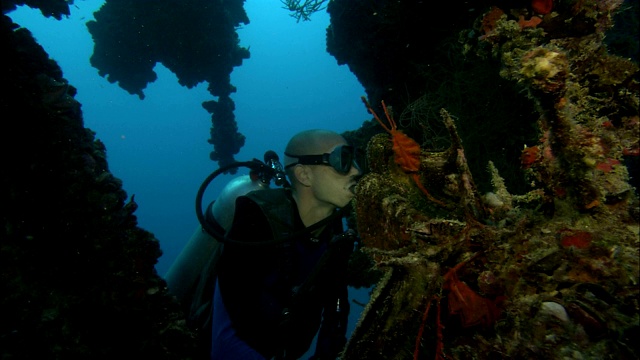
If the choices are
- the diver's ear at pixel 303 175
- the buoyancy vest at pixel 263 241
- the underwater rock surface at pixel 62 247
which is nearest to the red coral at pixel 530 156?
the buoyancy vest at pixel 263 241

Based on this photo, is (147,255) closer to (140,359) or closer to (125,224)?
(125,224)

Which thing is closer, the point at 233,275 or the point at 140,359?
the point at 140,359

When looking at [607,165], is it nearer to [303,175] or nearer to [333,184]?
[333,184]

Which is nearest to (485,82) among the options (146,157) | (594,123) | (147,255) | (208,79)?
(594,123)

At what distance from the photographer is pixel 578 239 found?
1.05m

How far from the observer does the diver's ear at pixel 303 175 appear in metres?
4.00

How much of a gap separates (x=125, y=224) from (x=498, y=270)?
8.23ft

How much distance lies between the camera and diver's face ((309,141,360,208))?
152 inches

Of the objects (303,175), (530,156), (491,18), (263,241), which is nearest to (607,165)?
(530,156)

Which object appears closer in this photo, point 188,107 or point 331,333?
point 331,333

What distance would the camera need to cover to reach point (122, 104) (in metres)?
140

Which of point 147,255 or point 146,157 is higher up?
point 146,157

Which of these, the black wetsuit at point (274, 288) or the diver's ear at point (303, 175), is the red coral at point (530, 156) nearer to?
the black wetsuit at point (274, 288)

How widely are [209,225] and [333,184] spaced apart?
5.59 ft
